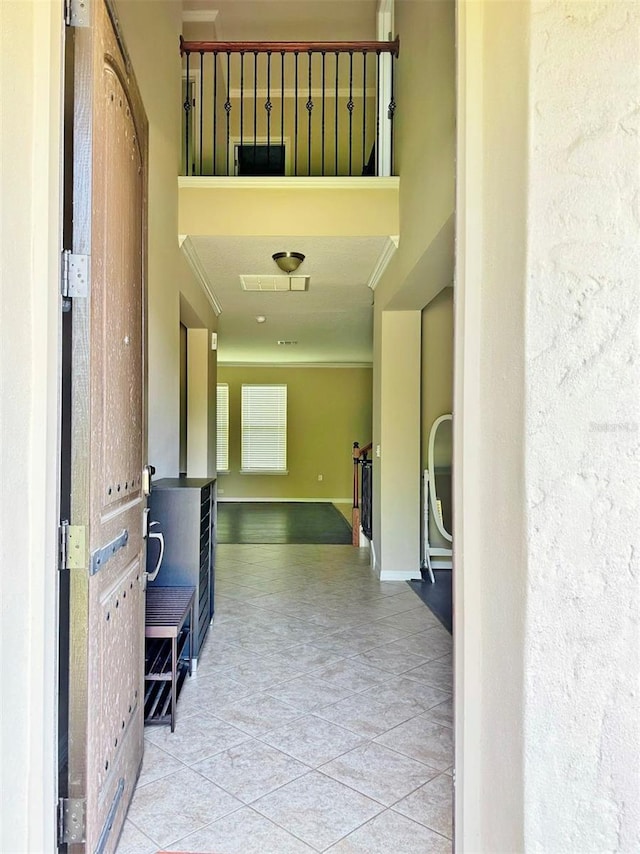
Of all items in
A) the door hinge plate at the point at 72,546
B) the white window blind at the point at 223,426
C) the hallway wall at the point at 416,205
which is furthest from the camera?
the white window blind at the point at 223,426

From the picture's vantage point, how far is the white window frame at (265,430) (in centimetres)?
1140

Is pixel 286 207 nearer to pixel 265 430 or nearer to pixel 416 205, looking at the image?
pixel 416 205

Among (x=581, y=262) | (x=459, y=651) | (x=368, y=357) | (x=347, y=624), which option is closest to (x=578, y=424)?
(x=581, y=262)

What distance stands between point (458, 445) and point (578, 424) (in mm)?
329

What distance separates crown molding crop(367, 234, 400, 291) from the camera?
4012 mm

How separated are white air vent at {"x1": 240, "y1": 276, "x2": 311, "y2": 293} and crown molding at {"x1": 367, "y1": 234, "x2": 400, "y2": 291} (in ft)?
1.94

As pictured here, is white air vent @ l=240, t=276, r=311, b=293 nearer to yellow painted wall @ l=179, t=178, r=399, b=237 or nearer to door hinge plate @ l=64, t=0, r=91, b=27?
yellow painted wall @ l=179, t=178, r=399, b=237

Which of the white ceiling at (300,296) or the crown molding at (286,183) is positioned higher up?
the crown molding at (286,183)

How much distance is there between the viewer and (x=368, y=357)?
404 inches

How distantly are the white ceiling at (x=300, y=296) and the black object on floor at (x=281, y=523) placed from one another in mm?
2785

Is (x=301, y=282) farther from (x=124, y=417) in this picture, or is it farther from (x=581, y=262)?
(x=581, y=262)

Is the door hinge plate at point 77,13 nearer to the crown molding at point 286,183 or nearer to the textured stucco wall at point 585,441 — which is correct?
the textured stucco wall at point 585,441

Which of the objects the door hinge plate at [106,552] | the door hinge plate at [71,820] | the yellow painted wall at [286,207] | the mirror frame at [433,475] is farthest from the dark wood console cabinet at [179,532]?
the mirror frame at [433,475]

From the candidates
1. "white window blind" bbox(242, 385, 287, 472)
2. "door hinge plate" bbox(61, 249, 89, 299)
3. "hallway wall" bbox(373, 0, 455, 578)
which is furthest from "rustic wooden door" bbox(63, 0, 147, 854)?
"white window blind" bbox(242, 385, 287, 472)
